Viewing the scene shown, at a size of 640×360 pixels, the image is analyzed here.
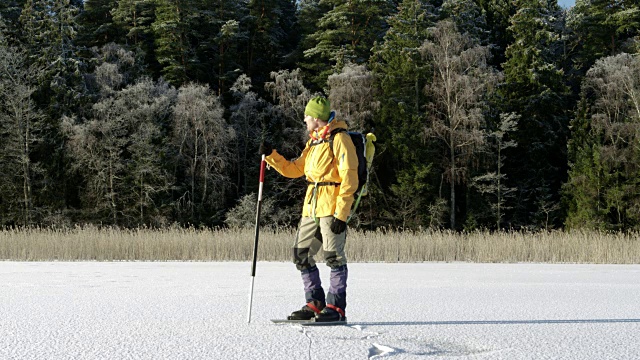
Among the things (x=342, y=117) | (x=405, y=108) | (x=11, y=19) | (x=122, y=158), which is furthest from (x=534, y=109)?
(x=11, y=19)

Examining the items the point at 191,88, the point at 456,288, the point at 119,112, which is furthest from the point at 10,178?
the point at 456,288

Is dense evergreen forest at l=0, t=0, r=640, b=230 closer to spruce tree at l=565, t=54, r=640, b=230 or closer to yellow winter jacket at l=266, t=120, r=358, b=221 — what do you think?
spruce tree at l=565, t=54, r=640, b=230

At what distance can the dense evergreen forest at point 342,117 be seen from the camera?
2967cm

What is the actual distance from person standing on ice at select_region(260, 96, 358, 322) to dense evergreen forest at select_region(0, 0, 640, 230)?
80.0 feet

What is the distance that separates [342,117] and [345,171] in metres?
24.6

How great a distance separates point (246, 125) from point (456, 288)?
1050 inches

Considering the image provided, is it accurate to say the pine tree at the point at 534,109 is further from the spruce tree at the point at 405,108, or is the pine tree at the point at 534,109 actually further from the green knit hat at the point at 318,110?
the green knit hat at the point at 318,110

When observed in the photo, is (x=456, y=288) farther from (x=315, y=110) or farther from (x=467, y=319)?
(x=315, y=110)

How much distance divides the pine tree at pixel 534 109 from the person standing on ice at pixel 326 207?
2891cm

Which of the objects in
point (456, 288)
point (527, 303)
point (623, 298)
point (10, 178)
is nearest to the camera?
point (527, 303)

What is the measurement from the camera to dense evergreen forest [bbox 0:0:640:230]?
29.7m

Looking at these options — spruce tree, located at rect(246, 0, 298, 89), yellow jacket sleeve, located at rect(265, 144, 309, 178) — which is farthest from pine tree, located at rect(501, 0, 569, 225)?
yellow jacket sleeve, located at rect(265, 144, 309, 178)

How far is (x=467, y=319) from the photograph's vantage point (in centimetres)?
465

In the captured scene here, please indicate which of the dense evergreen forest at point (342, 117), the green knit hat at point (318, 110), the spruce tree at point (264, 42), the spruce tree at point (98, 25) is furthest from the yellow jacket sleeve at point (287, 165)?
the spruce tree at point (264, 42)
